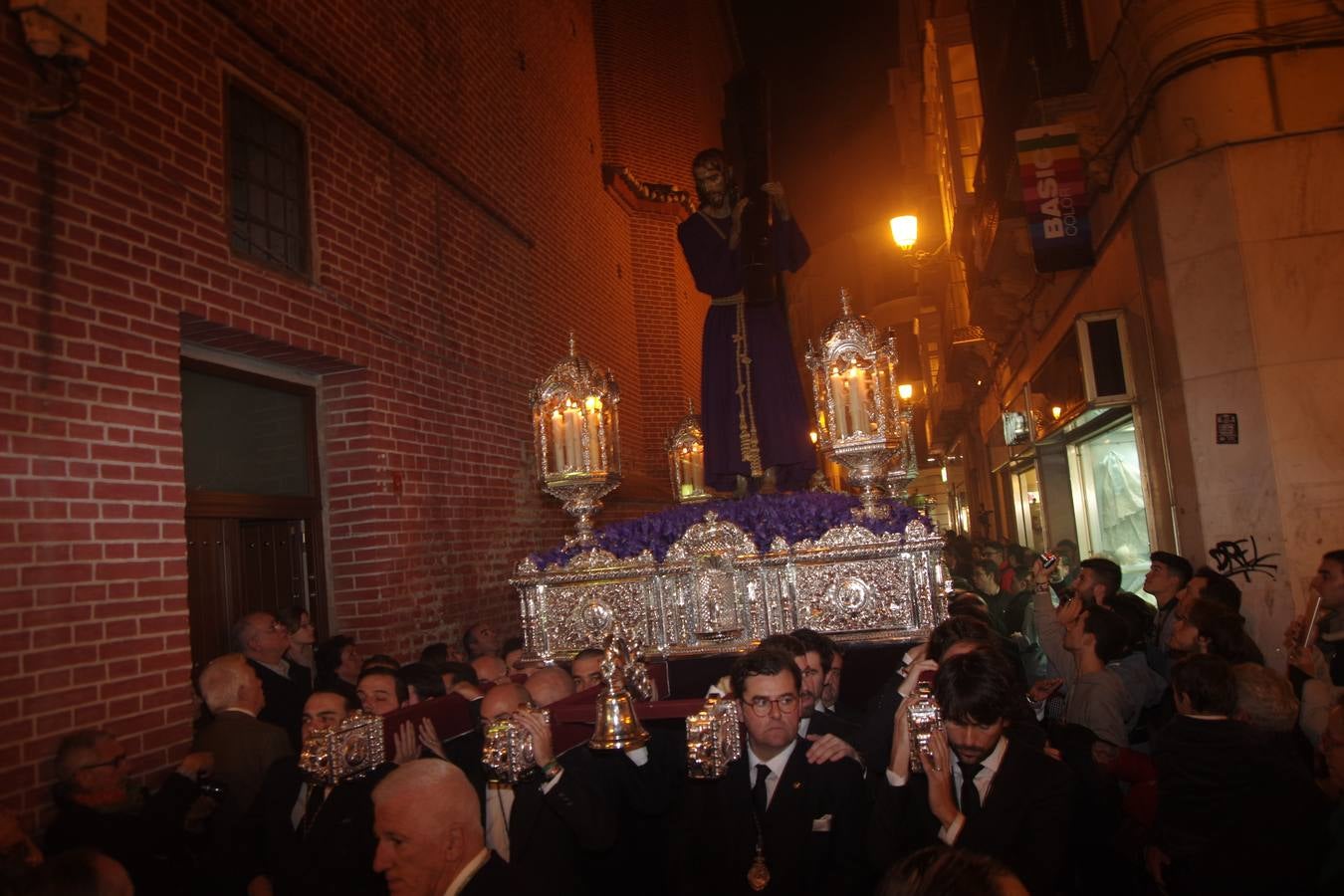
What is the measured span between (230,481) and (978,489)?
71.6 feet

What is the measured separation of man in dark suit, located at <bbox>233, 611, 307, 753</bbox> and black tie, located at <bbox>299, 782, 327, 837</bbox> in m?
1.56

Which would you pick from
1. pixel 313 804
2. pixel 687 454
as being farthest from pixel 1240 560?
pixel 313 804

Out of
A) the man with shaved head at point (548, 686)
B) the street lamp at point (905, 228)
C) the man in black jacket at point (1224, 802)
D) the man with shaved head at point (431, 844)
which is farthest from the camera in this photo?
the street lamp at point (905, 228)

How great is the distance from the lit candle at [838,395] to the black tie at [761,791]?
298cm

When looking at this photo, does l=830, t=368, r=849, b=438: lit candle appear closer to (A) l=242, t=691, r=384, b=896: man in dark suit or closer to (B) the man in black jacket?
(B) the man in black jacket

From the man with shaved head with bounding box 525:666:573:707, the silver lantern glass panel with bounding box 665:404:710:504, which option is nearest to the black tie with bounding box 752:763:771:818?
the man with shaved head with bounding box 525:666:573:707

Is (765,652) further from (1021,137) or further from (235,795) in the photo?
(1021,137)

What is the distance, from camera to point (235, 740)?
173 inches

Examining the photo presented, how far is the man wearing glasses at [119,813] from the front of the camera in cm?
349

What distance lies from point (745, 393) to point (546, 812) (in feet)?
13.8

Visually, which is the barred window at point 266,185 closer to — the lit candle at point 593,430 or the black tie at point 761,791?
the lit candle at point 593,430

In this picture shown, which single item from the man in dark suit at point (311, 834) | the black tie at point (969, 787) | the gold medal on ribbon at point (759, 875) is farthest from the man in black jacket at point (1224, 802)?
the man in dark suit at point (311, 834)

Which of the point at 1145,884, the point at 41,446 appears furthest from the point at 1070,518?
the point at 41,446

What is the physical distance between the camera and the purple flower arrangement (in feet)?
18.4
